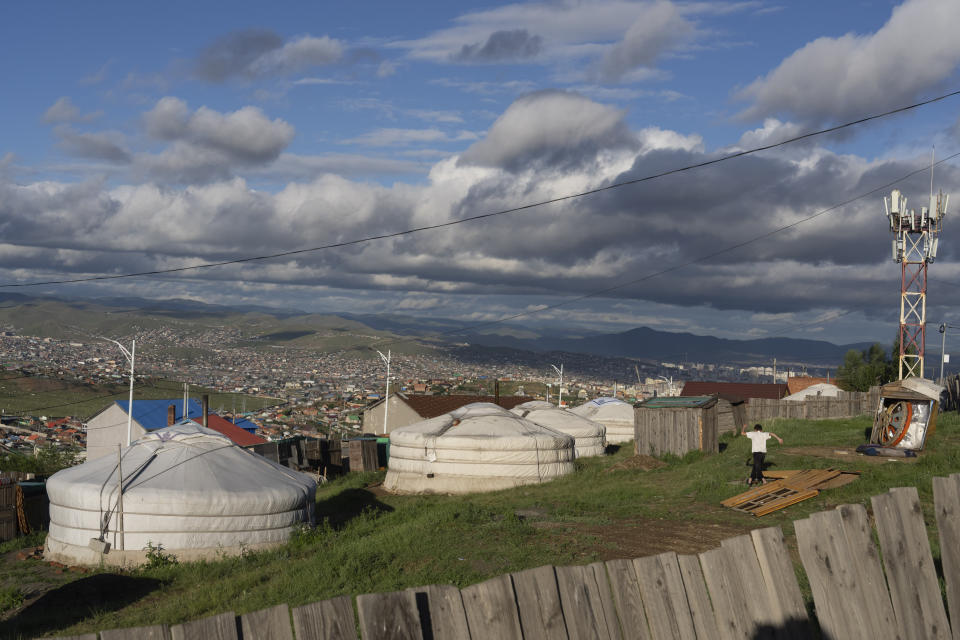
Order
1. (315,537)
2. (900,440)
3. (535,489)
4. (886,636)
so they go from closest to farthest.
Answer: (886,636)
(315,537)
(900,440)
(535,489)

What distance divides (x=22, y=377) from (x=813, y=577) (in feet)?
329

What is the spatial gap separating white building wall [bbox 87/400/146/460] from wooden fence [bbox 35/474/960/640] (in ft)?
131

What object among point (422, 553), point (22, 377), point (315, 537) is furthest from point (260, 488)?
point (22, 377)

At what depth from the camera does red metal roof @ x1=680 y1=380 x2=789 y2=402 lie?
49719 millimetres

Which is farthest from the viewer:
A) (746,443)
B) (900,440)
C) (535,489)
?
(746,443)

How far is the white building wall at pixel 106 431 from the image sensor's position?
39.4 metres

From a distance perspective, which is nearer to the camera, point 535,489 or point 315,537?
point 315,537

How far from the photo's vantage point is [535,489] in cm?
2097

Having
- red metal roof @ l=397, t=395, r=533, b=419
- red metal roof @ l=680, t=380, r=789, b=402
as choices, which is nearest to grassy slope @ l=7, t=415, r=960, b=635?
red metal roof @ l=397, t=395, r=533, b=419

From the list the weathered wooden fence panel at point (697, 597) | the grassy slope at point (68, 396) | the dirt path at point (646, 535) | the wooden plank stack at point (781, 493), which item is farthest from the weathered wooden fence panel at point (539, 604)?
the grassy slope at point (68, 396)

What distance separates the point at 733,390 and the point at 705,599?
5082cm

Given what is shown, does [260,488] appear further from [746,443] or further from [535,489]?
[746,443]

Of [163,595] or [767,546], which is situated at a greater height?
[767,546]

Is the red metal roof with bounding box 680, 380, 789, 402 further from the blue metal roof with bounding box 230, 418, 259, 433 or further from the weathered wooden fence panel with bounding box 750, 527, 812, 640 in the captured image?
the weathered wooden fence panel with bounding box 750, 527, 812, 640
